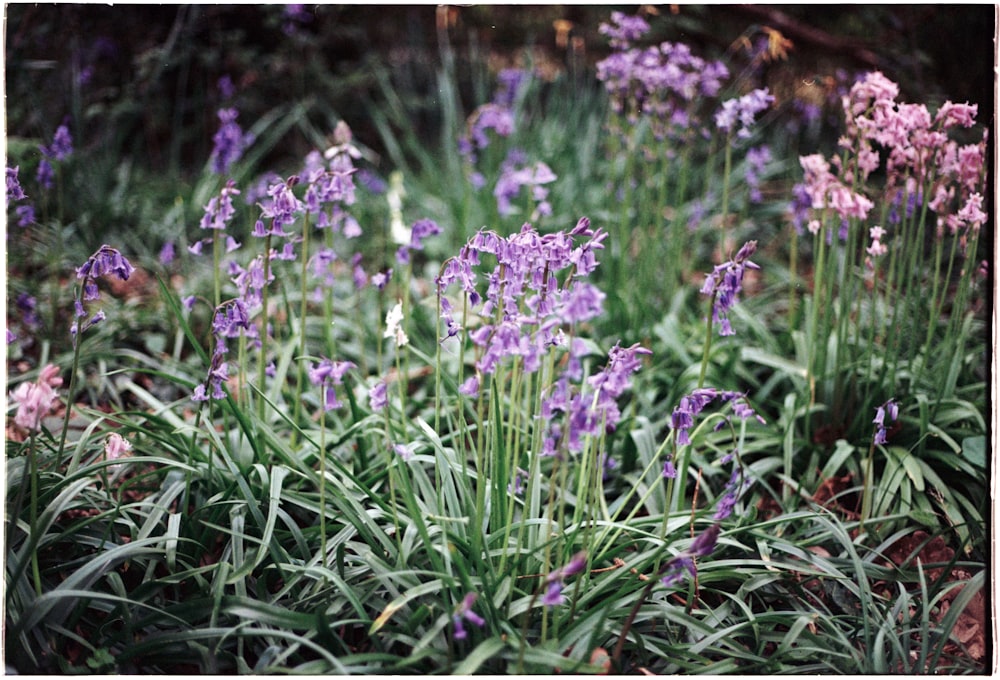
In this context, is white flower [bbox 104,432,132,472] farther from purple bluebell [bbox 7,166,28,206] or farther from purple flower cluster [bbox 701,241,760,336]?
purple flower cluster [bbox 701,241,760,336]

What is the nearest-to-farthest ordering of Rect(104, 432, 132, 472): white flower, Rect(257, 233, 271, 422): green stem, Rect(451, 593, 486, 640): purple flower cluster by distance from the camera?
Rect(451, 593, 486, 640): purple flower cluster → Rect(104, 432, 132, 472): white flower → Rect(257, 233, 271, 422): green stem

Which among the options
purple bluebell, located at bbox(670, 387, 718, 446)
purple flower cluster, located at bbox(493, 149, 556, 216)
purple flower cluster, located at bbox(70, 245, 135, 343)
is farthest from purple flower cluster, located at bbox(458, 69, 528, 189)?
purple bluebell, located at bbox(670, 387, 718, 446)

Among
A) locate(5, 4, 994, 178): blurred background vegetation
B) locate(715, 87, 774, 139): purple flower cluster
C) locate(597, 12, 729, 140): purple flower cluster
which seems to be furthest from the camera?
locate(597, 12, 729, 140): purple flower cluster

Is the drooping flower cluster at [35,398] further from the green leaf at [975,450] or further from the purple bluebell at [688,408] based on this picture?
the green leaf at [975,450]

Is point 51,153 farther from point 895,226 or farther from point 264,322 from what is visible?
point 895,226

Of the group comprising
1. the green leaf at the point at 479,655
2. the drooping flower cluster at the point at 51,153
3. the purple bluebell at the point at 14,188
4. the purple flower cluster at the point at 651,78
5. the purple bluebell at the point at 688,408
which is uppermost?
the purple flower cluster at the point at 651,78

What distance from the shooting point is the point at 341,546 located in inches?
71.7

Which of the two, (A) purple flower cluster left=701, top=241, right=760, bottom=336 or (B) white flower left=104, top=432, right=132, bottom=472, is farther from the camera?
(B) white flower left=104, top=432, right=132, bottom=472

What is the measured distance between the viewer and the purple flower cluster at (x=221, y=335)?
181cm

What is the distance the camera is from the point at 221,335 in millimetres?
1833

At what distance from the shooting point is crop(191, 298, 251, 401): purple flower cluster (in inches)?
71.1

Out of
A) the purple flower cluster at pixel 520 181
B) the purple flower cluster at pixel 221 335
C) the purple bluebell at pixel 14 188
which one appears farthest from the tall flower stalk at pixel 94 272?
the purple flower cluster at pixel 520 181

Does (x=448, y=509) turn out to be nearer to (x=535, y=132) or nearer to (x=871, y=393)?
(x=871, y=393)

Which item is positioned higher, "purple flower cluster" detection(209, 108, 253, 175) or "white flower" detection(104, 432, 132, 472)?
"purple flower cluster" detection(209, 108, 253, 175)
